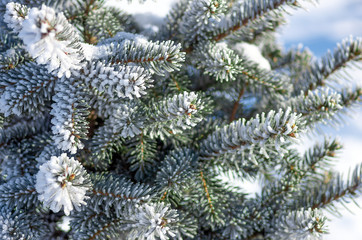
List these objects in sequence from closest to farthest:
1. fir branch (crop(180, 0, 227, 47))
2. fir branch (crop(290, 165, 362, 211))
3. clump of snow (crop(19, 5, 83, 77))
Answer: clump of snow (crop(19, 5, 83, 77))
fir branch (crop(180, 0, 227, 47))
fir branch (crop(290, 165, 362, 211))

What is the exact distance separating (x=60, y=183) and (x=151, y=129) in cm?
21

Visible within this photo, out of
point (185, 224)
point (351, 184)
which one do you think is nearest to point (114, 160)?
point (185, 224)

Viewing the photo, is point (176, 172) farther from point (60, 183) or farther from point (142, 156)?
point (60, 183)

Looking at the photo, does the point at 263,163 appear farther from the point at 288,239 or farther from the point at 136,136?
the point at 136,136

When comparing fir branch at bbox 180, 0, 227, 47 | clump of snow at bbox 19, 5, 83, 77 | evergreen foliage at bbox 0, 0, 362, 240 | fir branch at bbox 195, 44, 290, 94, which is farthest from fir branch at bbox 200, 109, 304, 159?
A: clump of snow at bbox 19, 5, 83, 77

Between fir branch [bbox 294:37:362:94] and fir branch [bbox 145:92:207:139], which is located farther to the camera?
fir branch [bbox 294:37:362:94]

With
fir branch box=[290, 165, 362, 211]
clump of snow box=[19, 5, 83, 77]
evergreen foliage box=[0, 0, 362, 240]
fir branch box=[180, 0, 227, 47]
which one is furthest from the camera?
fir branch box=[290, 165, 362, 211]

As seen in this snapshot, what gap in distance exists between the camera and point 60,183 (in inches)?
18.1

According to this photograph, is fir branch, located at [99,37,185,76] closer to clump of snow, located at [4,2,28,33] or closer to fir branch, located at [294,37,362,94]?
clump of snow, located at [4,2,28,33]

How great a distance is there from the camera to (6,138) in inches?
26.7

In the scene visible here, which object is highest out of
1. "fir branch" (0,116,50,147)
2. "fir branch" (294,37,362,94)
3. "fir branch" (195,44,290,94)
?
"fir branch" (294,37,362,94)

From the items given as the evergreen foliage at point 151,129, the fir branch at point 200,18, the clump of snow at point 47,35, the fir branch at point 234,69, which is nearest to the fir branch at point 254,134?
the evergreen foliage at point 151,129

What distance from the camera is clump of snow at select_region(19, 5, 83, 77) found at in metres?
0.41

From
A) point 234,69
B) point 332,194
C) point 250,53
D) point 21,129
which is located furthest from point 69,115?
point 332,194
